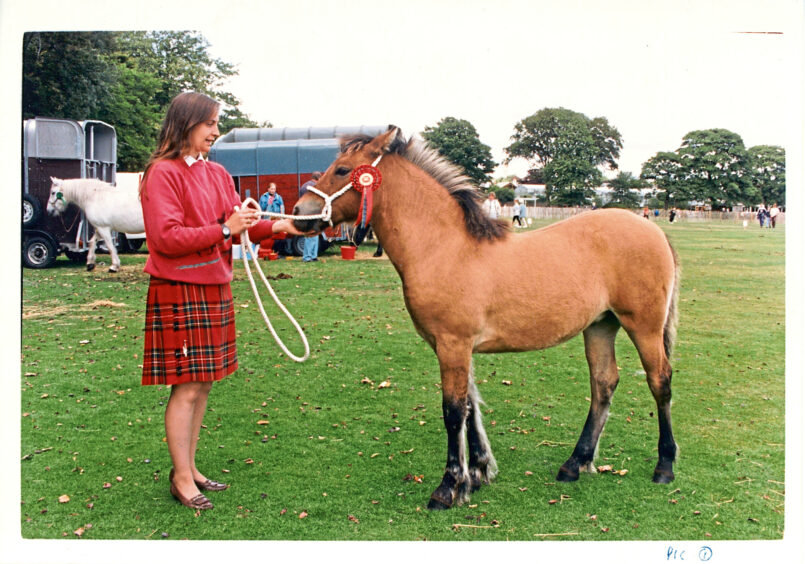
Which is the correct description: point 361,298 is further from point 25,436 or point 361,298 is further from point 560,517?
point 560,517

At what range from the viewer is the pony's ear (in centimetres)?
329

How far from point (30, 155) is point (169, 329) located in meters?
6.09

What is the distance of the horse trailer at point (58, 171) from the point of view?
6582mm

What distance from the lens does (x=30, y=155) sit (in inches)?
306

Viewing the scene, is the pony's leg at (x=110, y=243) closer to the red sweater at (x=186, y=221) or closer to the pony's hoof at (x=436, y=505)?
the red sweater at (x=186, y=221)

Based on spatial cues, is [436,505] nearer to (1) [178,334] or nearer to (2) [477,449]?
(2) [477,449]

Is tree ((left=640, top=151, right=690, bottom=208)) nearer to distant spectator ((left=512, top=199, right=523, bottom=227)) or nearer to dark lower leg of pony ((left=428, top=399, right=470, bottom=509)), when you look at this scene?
distant spectator ((left=512, top=199, right=523, bottom=227))

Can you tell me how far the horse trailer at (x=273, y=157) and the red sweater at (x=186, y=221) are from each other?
5468mm

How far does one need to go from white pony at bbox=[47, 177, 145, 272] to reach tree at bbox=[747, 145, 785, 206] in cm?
776

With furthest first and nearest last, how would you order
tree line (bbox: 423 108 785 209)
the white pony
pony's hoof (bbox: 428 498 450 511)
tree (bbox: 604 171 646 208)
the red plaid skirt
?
the white pony, tree (bbox: 604 171 646 208), tree line (bbox: 423 108 785 209), pony's hoof (bbox: 428 498 450 511), the red plaid skirt

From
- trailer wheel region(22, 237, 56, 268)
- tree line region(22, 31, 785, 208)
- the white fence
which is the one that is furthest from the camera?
trailer wheel region(22, 237, 56, 268)

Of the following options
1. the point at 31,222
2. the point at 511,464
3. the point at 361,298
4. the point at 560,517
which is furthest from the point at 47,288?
the point at 560,517

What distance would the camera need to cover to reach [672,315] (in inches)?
150

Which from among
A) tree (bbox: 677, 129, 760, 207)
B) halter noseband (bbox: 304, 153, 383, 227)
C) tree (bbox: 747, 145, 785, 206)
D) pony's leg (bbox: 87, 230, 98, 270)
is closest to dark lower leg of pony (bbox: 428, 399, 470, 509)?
halter noseband (bbox: 304, 153, 383, 227)
